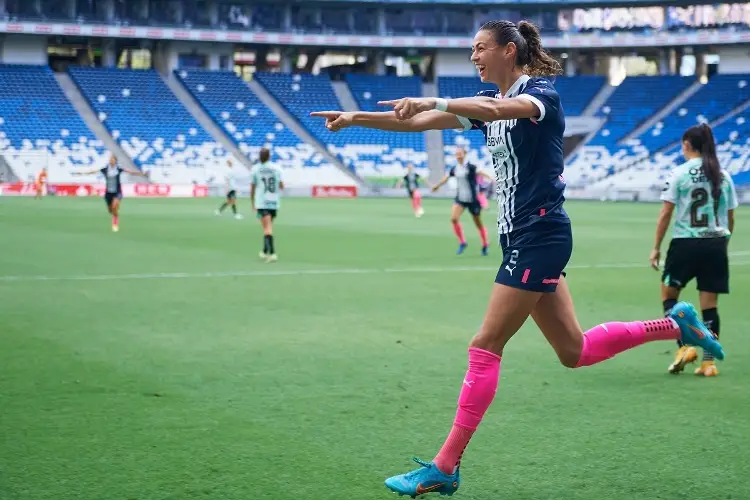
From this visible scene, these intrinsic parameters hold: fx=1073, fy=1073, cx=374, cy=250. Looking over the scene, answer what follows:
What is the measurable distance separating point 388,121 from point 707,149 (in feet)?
13.5

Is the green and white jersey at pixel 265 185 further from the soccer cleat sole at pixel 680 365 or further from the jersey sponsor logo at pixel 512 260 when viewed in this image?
the jersey sponsor logo at pixel 512 260

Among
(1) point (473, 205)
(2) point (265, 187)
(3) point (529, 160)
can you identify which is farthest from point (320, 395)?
(1) point (473, 205)

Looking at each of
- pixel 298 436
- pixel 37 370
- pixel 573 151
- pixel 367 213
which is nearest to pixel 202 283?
pixel 37 370

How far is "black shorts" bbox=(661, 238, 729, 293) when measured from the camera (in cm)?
853

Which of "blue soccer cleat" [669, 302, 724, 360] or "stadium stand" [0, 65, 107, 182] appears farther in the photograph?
"stadium stand" [0, 65, 107, 182]

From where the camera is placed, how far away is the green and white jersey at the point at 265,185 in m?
20.2

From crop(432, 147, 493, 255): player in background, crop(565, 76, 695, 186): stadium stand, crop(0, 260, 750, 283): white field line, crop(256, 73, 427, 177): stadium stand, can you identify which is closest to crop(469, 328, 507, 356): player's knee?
crop(0, 260, 750, 283): white field line

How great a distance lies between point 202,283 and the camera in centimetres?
1541

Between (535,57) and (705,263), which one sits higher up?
(535,57)

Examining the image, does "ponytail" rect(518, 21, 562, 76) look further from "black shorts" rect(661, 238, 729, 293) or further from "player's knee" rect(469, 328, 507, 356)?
Answer: "black shorts" rect(661, 238, 729, 293)

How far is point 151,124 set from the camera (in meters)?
64.9

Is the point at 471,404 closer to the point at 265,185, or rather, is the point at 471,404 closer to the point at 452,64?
the point at 265,185

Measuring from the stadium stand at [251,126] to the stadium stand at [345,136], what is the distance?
61.7 inches

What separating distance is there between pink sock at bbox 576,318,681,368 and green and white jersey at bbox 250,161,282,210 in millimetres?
14371
